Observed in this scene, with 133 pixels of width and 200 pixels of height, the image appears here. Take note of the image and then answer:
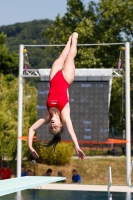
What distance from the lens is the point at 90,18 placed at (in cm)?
3709

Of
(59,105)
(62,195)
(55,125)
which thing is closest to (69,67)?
(59,105)

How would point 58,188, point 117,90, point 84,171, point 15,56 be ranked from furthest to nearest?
1. point 15,56
2. point 117,90
3. point 84,171
4. point 58,188

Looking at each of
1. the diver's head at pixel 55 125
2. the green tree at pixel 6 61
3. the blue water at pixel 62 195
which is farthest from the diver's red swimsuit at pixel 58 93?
the green tree at pixel 6 61

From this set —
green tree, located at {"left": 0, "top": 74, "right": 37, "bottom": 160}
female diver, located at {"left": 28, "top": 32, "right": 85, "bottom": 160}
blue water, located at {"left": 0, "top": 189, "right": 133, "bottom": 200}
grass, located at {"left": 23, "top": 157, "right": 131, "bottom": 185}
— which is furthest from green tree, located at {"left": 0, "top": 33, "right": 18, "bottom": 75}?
female diver, located at {"left": 28, "top": 32, "right": 85, "bottom": 160}

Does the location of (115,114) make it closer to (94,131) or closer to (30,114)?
(30,114)

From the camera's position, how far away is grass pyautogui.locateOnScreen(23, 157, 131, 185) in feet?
81.5

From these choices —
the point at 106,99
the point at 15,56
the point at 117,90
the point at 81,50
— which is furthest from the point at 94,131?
the point at 15,56

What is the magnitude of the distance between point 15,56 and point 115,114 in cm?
993

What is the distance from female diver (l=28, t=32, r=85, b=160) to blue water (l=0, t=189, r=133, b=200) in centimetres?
530

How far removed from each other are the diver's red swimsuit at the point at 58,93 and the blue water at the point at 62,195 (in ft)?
17.9

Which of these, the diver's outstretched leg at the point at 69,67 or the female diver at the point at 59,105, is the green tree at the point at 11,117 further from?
the female diver at the point at 59,105

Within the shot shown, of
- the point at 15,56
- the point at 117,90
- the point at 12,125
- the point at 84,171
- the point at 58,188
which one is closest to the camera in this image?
the point at 58,188

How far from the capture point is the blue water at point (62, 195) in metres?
14.2

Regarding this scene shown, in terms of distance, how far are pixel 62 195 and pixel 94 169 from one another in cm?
1143
